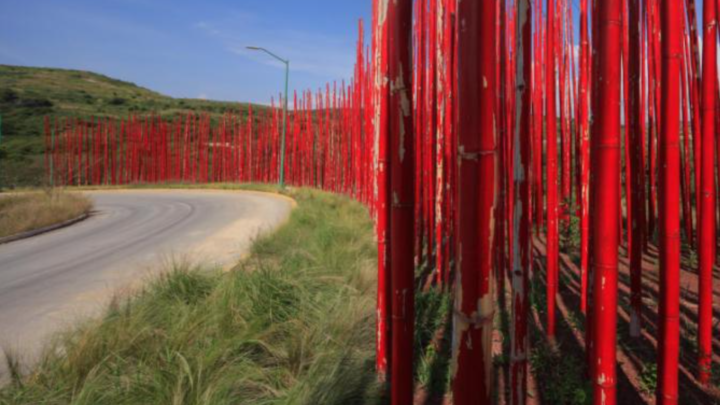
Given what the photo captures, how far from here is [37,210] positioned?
33.2 feet

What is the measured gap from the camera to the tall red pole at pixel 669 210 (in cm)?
158

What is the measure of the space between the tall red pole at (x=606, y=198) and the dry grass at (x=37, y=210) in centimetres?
1041

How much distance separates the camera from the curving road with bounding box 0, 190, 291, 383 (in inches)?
157

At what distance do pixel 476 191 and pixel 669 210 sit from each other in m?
1.20

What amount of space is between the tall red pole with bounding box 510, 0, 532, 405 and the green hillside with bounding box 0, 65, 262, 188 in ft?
91.2

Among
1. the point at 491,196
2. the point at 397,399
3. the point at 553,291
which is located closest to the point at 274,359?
the point at 397,399

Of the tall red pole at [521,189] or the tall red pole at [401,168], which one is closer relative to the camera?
the tall red pole at [401,168]

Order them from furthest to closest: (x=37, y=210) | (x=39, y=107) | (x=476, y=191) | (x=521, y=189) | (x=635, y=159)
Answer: (x=39, y=107) → (x=37, y=210) → (x=635, y=159) → (x=521, y=189) → (x=476, y=191)

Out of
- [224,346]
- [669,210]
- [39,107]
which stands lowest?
[224,346]

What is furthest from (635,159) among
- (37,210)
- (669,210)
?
(37,210)

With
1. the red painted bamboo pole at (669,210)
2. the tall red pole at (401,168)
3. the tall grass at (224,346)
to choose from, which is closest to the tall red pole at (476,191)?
the tall red pole at (401,168)

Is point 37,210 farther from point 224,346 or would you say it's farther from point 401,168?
point 401,168

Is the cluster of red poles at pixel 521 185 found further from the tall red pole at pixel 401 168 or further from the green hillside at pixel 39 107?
the green hillside at pixel 39 107

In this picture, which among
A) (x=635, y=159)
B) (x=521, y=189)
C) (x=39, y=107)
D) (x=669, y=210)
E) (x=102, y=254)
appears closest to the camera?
(x=521, y=189)
